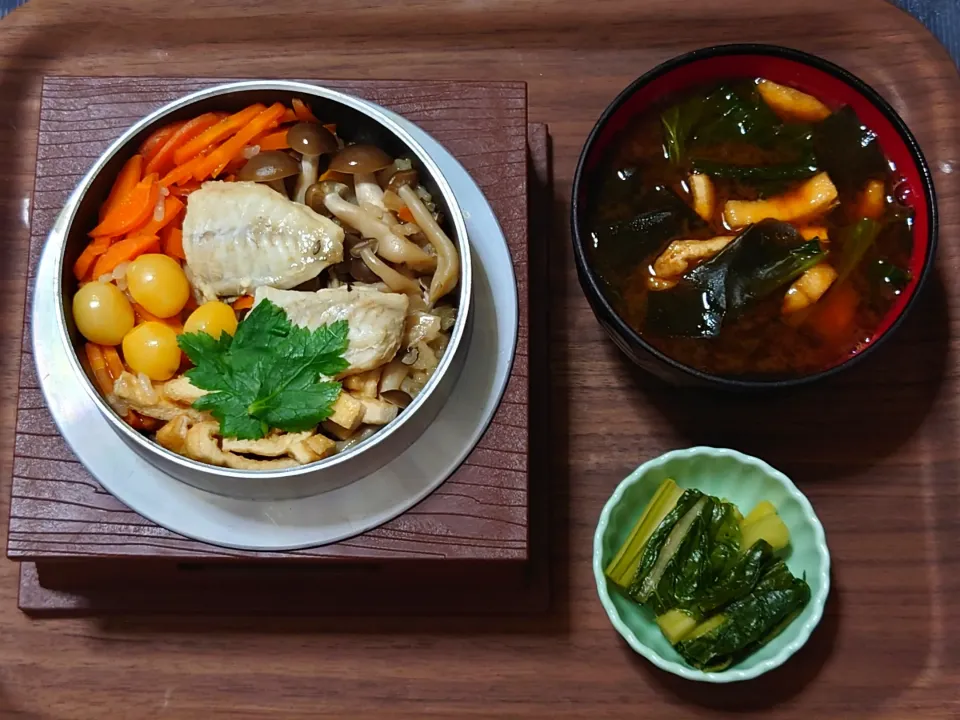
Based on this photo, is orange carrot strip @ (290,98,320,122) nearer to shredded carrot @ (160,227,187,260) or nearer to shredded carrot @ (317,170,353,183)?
shredded carrot @ (317,170,353,183)

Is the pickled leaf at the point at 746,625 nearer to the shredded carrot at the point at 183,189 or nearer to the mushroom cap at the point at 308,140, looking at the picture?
the mushroom cap at the point at 308,140

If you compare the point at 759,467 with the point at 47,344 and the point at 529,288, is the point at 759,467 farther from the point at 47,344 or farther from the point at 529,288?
the point at 47,344

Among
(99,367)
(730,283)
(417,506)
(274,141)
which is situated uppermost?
(274,141)

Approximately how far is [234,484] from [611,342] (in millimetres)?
693

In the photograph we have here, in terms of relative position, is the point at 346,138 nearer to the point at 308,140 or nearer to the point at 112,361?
the point at 308,140

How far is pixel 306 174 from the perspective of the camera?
1.44 metres

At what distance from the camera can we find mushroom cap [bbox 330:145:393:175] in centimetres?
138

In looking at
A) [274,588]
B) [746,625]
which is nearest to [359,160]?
[274,588]

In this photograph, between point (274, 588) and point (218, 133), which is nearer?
point (218, 133)

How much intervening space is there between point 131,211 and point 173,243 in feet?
0.25

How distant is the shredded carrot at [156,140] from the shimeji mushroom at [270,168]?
126mm

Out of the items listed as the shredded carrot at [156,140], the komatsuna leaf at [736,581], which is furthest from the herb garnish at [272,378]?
the komatsuna leaf at [736,581]

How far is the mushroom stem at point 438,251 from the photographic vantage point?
53.7 inches

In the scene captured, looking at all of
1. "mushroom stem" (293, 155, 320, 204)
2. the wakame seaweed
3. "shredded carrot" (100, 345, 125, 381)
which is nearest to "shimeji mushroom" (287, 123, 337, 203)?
"mushroom stem" (293, 155, 320, 204)
